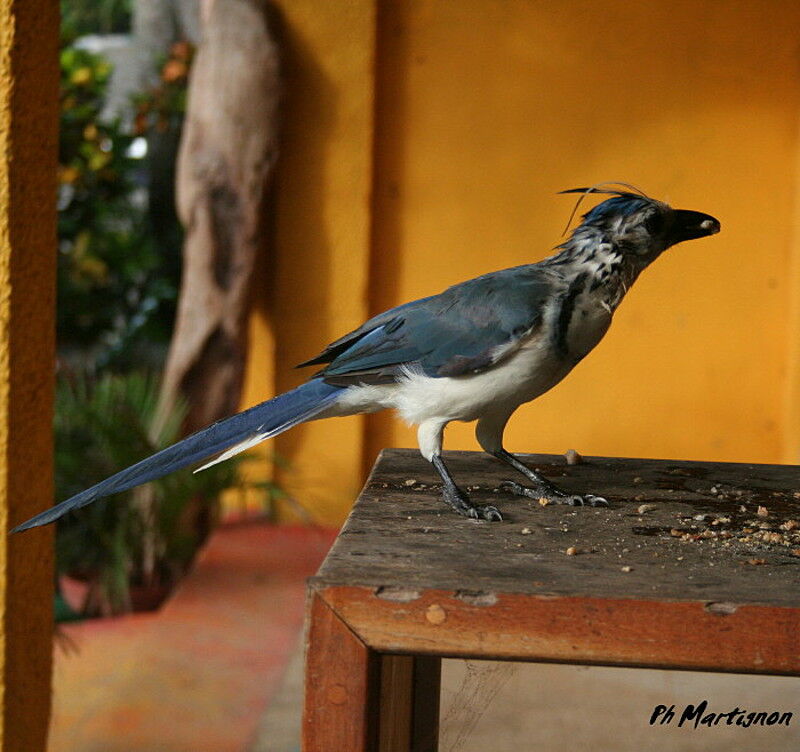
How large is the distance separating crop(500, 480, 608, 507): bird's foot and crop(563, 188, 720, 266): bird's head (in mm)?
368

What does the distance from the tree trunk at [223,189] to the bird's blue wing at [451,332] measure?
88.9 inches

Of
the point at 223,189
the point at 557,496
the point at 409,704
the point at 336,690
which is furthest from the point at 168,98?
the point at 336,690

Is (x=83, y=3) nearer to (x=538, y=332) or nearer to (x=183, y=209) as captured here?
(x=183, y=209)

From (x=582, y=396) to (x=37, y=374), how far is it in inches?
86.5

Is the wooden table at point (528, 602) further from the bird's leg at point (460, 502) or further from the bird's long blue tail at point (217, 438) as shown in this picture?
the bird's long blue tail at point (217, 438)

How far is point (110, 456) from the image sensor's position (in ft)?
11.6

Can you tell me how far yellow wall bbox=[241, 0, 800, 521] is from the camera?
359cm

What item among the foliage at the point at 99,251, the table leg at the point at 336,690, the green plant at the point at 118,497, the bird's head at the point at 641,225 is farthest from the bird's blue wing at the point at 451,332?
the foliage at the point at 99,251

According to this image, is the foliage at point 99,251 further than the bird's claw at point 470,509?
Yes

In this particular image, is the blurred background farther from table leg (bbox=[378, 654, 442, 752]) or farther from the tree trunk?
table leg (bbox=[378, 654, 442, 752])

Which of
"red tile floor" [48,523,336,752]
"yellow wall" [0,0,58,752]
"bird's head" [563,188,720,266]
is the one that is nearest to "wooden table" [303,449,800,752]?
"bird's head" [563,188,720,266]

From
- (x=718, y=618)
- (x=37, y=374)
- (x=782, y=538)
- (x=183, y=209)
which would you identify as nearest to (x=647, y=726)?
(x=782, y=538)

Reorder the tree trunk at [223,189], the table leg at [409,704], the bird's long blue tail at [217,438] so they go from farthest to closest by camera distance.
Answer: the tree trunk at [223,189]
the bird's long blue tail at [217,438]
the table leg at [409,704]

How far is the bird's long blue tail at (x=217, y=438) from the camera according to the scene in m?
1.40
